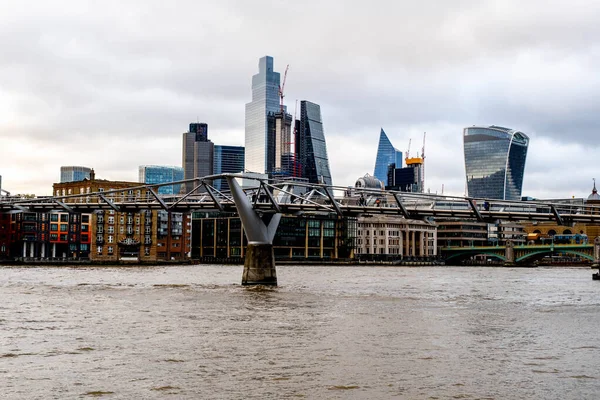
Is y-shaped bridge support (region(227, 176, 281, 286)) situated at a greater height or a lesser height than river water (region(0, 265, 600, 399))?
greater

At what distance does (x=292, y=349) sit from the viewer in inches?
1420

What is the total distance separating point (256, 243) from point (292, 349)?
43.7 m

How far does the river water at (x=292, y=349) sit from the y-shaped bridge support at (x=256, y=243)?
14.7 m

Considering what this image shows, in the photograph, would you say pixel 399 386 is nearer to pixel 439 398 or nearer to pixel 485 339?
pixel 439 398

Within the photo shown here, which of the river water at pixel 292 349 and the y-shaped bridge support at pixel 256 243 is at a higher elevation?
the y-shaped bridge support at pixel 256 243

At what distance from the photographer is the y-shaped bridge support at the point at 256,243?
7750 cm

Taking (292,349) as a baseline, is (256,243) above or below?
above

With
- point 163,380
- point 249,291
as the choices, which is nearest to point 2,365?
point 163,380

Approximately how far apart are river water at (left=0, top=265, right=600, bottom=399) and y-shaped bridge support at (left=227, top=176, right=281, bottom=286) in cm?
1473

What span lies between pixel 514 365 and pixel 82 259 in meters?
164

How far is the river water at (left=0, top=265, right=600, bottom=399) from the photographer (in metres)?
27.2

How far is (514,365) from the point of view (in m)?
32.3

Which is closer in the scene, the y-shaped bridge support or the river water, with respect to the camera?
the river water

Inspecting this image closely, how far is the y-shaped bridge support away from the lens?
77500 millimetres
